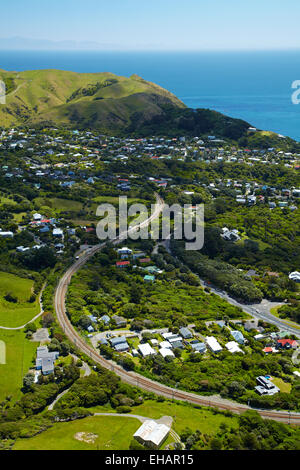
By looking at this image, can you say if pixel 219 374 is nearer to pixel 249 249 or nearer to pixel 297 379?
pixel 297 379

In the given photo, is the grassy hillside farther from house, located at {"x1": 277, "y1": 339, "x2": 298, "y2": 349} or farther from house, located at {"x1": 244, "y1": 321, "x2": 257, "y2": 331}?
house, located at {"x1": 277, "y1": 339, "x2": 298, "y2": 349}

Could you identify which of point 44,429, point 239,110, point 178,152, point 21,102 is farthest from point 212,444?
point 239,110

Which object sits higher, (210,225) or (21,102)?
(21,102)

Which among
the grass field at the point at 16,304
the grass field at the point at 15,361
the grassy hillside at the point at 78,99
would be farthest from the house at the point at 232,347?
the grassy hillside at the point at 78,99

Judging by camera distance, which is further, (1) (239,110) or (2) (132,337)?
(1) (239,110)

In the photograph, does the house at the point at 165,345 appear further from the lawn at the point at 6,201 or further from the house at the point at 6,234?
the lawn at the point at 6,201

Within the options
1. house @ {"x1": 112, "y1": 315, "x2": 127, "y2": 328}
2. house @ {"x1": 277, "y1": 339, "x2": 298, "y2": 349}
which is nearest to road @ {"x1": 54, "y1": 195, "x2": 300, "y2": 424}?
house @ {"x1": 112, "y1": 315, "x2": 127, "y2": 328}

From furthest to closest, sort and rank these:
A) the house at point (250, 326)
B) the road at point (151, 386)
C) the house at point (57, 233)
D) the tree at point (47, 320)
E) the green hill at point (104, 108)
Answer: the green hill at point (104, 108) < the house at point (57, 233) < the house at point (250, 326) < the tree at point (47, 320) < the road at point (151, 386)
